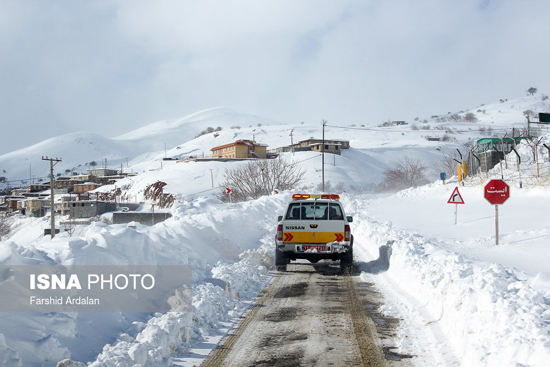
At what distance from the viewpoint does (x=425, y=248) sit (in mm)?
12156

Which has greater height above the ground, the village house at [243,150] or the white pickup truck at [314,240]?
the village house at [243,150]

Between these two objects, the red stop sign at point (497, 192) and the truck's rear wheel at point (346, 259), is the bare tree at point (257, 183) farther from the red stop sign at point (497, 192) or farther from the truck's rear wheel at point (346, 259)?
the truck's rear wheel at point (346, 259)

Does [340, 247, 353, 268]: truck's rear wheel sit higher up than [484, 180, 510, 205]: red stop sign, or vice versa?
[484, 180, 510, 205]: red stop sign

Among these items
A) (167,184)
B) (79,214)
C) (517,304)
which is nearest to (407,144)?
(167,184)

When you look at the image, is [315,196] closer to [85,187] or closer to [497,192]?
[497,192]

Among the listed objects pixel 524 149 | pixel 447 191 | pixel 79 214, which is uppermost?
pixel 524 149

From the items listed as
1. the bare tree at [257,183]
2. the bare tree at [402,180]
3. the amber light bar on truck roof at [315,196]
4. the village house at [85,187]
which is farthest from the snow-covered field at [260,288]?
the village house at [85,187]

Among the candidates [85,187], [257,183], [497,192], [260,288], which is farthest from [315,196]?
[85,187]

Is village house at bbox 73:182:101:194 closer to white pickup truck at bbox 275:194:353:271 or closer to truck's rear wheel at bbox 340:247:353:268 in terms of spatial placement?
white pickup truck at bbox 275:194:353:271

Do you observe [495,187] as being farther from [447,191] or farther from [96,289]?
[447,191]

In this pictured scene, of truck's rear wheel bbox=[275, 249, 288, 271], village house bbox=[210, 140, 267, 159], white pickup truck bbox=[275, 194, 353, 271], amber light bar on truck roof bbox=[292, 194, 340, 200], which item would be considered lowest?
truck's rear wheel bbox=[275, 249, 288, 271]

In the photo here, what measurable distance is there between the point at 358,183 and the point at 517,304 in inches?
3127

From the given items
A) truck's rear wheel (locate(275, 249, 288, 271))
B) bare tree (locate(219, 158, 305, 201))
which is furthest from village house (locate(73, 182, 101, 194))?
truck's rear wheel (locate(275, 249, 288, 271))

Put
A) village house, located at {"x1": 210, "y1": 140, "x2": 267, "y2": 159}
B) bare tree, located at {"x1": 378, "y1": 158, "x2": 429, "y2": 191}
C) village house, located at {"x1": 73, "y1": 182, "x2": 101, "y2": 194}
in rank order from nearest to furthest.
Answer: bare tree, located at {"x1": 378, "y1": 158, "x2": 429, "y2": 191} < village house, located at {"x1": 210, "y1": 140, "x2": 267, "y2": 159} < village house, located at {"x1": 73, "y1": 182, "x2": 101, "y2": 194}
